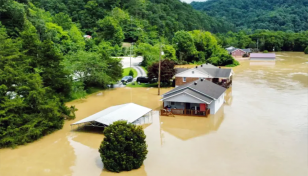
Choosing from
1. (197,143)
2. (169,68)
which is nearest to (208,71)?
(169,68)

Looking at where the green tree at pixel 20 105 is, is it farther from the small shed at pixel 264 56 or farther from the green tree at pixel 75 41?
the small shed at pixel 264 56

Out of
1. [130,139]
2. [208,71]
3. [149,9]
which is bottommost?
[130,139]

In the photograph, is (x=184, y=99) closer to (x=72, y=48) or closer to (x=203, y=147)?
(x=203, y=147)

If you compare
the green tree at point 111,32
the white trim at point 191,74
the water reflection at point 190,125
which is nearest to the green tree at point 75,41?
the green tree at point 111,32

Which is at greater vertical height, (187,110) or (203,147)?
(187,110)

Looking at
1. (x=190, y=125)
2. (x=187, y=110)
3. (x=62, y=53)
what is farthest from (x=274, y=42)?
(x=190, y=125)

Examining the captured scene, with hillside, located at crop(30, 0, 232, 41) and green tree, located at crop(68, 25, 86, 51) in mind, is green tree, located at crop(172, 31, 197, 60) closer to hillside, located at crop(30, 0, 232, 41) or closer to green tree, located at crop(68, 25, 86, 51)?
hillside, located at crop(30, 0, 232, 41)

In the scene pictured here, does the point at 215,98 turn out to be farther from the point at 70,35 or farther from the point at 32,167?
the point at 70,35
